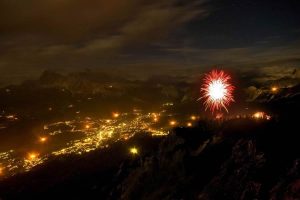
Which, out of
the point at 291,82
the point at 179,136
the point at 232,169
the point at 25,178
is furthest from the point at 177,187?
the point at 291,82

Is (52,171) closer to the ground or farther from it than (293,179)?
closer to the ground

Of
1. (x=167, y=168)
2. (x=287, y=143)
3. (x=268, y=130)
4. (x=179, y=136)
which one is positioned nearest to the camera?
(x=287, y=143)

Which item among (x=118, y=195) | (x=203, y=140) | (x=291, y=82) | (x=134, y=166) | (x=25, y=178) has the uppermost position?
(x=291, y=82)

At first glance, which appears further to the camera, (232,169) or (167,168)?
(167,168)

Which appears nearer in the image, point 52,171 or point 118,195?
point 118,195

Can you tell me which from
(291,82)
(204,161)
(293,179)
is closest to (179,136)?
(204,161)

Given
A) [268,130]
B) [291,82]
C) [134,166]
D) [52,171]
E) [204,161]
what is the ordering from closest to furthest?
[268,130] < [204,161] < [134,166] < [52,171] < [291,82]

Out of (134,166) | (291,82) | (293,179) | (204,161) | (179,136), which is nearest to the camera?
(293,179)

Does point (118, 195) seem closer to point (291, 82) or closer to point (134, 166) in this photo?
point (134, 166)

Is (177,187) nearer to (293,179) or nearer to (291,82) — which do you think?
(293,179)
